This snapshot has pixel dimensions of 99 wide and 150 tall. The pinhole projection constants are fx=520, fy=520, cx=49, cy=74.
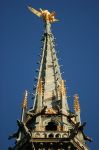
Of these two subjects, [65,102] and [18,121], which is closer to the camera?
[18,121]

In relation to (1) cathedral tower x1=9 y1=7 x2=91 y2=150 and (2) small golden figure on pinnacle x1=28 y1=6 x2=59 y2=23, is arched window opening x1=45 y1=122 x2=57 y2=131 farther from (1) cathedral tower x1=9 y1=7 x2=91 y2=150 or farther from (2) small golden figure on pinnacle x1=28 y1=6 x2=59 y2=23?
(2) small golden figure on pinnacle x1=28 y1=6 x2=59 y2=23

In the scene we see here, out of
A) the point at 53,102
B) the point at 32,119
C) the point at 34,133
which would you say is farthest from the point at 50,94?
the point at 34,133

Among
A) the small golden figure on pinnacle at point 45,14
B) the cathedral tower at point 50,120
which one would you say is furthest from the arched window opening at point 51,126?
the small golden figure on pinnacle at point 45,14

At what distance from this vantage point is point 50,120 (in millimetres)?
44562

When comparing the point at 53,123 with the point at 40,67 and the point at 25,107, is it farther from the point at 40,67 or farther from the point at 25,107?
the point at 40,67

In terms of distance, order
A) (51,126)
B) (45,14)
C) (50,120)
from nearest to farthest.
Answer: (51,126) → (50,120) → (45,14)

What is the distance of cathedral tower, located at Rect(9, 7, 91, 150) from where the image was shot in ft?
133

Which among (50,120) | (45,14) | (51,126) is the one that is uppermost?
(45,14)

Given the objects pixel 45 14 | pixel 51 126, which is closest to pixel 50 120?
pixel 51 126

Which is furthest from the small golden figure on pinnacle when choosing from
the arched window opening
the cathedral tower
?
the arched window opening

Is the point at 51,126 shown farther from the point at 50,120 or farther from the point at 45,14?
the point at 45,14

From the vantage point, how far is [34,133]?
41938 millimetres

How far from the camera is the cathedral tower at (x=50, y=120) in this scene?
40562 millimetres

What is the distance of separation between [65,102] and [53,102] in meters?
1.13
